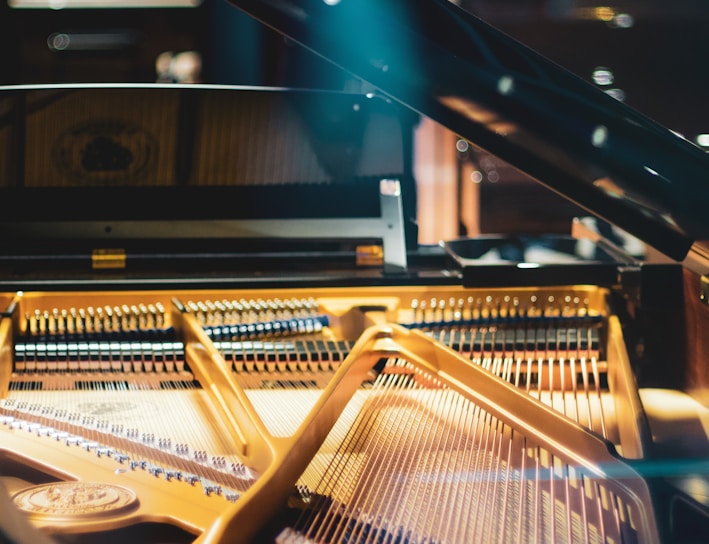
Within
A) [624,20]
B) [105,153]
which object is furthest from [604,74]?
[105,153]

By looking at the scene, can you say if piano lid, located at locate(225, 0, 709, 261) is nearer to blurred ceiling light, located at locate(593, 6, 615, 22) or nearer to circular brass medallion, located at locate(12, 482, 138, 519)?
circular brass medallion, located at locate(12, 482, 138, 519)

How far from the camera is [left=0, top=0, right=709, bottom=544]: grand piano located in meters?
1.14

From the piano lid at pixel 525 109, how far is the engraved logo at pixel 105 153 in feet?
4.43

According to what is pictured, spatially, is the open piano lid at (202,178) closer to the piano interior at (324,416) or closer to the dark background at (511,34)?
the piano interior at (324,416)

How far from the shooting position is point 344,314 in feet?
6.91

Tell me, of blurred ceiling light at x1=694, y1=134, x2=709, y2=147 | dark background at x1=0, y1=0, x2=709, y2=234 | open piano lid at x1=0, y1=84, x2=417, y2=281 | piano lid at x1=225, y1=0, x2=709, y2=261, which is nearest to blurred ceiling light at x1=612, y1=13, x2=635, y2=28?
dark background at x1=0, y1=0, x2=709, y2=234

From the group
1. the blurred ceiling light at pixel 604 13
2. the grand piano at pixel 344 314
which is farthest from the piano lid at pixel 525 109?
the blurred ceiling light at pixel 604 13

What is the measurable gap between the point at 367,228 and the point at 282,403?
2.18ft

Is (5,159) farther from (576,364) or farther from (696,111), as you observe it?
(696,111)

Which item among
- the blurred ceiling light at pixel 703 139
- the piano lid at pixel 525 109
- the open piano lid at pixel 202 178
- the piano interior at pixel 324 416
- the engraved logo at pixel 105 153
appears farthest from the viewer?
the blurred ceiling light at pixel 703 139

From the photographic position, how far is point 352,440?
1.61m

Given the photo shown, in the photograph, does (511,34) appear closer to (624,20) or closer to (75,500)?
(624,20)

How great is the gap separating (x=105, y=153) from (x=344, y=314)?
923 mm

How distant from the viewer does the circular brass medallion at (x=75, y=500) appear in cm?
120
